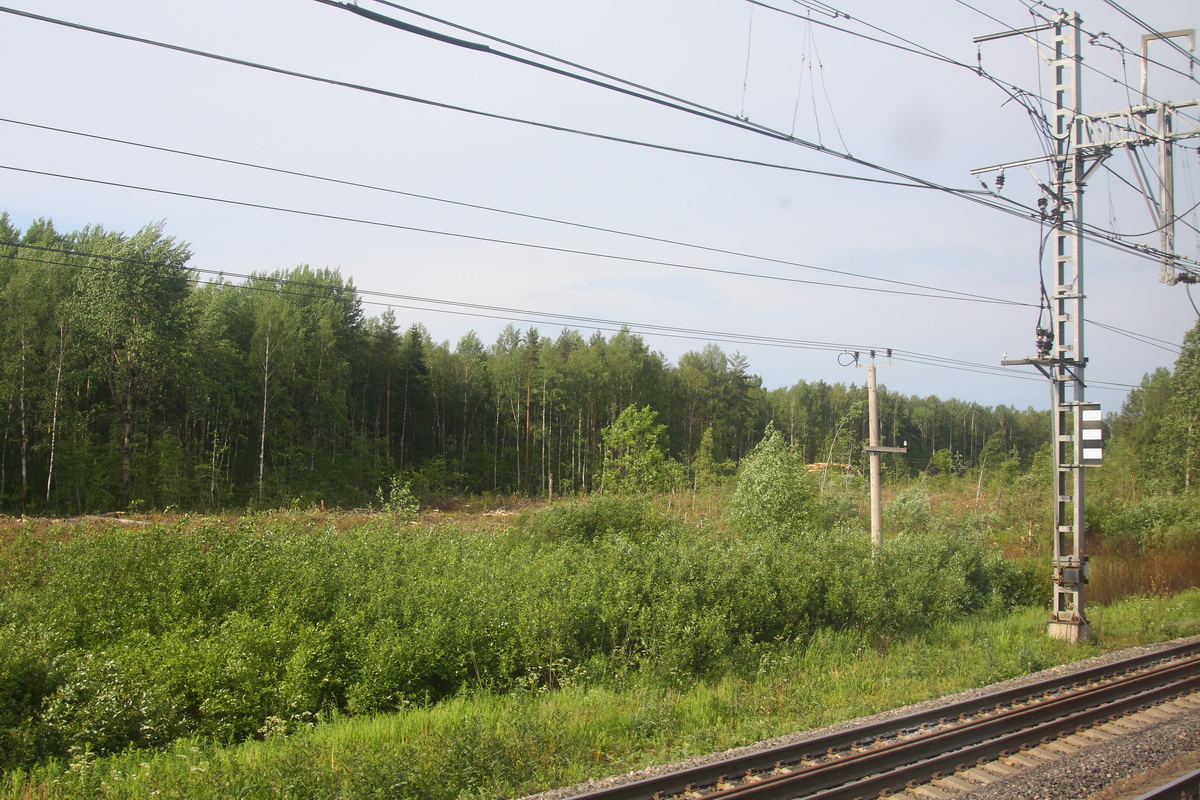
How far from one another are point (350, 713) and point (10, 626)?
16.1ft

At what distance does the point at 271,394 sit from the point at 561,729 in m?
37.3

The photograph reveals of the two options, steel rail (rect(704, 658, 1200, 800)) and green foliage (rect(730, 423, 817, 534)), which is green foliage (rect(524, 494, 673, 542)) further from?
steel rail (rect(704, 658, 1200, 800))

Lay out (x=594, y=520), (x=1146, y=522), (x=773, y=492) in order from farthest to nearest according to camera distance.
A: 1. (x=1146, y=522)
2. (x=773, y=492)
3. (x=594, y=520)

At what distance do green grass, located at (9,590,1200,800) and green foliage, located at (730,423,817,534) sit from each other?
1055cm

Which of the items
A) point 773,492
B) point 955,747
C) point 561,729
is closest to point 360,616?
point 561,729

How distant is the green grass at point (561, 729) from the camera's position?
22.2 feet

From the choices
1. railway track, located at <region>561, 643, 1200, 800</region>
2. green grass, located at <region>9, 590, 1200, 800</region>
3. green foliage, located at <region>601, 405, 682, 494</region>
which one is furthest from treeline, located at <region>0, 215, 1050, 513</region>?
railway track, located at <region>561, 643, 1200, 800</region>

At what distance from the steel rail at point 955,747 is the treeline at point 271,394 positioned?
9.86m

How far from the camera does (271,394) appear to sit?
1615 inches

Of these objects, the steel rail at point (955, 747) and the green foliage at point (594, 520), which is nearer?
the steel rail at point (955, 747)

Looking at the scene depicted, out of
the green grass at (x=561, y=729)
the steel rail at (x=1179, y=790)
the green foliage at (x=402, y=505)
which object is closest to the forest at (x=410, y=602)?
the green grass at (x=561, y=729)

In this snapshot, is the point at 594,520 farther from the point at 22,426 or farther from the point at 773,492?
the point at 22,426

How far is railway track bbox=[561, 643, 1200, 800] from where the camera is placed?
702 cm

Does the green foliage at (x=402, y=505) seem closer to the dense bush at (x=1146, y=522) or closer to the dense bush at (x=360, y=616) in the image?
the dense bush at (x=360, y=616)
